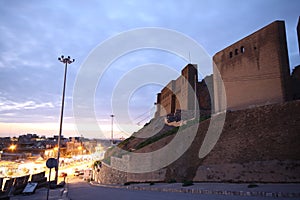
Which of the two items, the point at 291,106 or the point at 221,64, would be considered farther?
the point at 221,64

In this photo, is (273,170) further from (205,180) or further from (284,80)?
(284,80)

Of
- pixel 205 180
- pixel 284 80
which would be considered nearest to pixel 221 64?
pixel 284 80

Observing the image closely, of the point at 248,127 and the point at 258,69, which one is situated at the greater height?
the point at 258,69

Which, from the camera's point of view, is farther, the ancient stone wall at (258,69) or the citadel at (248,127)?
the ancient stone wall at (258,69)

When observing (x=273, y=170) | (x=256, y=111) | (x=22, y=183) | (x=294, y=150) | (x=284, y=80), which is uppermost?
(x=284, y=80)

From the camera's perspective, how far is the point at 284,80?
14.3 metres

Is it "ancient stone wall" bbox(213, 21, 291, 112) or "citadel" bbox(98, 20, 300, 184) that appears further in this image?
"ancient stone wall" bbox(213, 21, 291, 112)

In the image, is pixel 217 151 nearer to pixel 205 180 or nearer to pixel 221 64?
pixel 205 180

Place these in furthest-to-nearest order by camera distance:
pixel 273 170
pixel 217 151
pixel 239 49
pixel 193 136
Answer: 1. pixel 239 49
2. pixel 193 136
3. pixel 217 151
4. pixel 273 170

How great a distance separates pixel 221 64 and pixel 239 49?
214cm

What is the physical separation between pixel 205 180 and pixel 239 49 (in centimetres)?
1108

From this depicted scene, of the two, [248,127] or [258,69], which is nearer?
[248,127]

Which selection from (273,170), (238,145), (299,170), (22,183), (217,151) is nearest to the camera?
(299,170)

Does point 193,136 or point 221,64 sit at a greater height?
point 221,64
